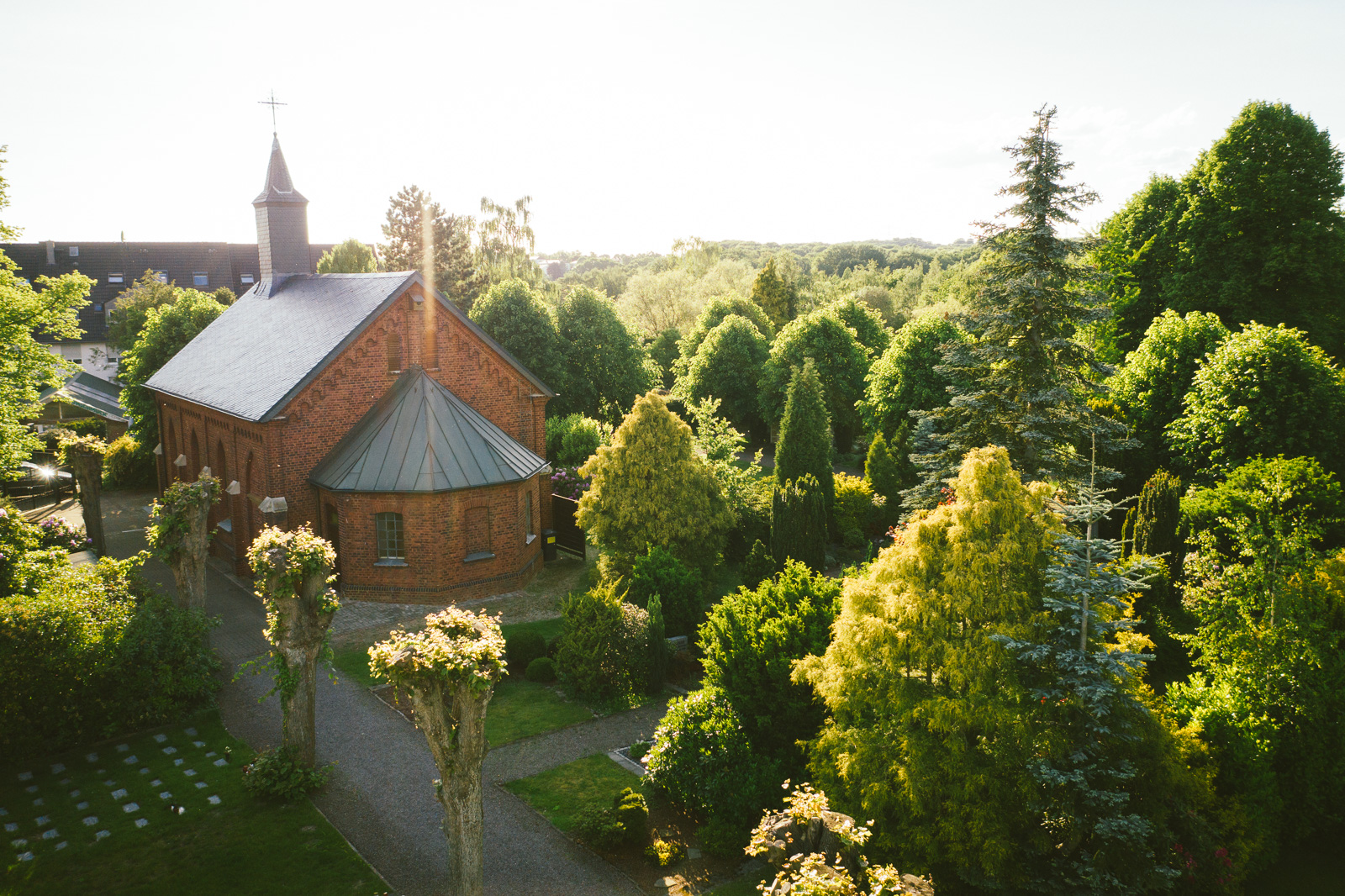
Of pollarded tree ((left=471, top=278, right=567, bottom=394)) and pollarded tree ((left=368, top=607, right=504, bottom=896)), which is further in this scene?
pollarded tree ((left=471, top=278, right=567, bottom=394))

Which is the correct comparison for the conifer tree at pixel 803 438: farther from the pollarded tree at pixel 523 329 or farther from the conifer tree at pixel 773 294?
the conifer tree at pixel 773 294

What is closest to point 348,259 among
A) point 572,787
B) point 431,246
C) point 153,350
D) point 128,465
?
point 431,246

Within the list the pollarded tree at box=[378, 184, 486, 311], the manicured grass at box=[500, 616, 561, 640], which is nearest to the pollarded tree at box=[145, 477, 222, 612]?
the manicured grass at box=[500, 616, 561, 640]

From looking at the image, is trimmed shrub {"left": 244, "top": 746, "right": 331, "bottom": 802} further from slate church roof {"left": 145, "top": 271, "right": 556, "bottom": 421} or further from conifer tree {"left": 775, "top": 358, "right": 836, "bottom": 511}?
conifer tree {"left": 775, "top": 358, "right": 836, "bottom": 511}

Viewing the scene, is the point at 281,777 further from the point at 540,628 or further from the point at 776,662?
the point at 776,662

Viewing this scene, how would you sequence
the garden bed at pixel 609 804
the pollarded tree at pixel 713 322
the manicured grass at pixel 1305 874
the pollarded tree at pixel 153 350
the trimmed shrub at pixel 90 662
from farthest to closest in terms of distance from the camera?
1. the pollarded tree at pixel 713 322
2. the pollarded tree at pixel 153 350
3. the trimmed shrub at pixel 90 662
4. the manicured grass at pixel 1305 874
5. the garden bed at pixel 609 804

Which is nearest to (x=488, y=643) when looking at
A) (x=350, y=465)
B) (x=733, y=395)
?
(x=350, y=465)

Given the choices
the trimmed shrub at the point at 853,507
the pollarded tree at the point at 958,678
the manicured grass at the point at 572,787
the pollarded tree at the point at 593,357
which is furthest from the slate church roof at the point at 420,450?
the pollarded tree at the point at 593,357
